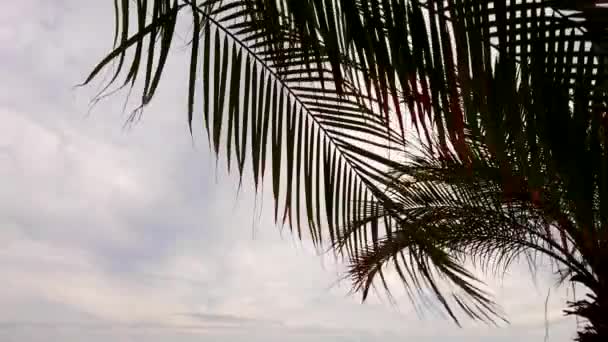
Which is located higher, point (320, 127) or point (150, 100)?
point (320, 127)

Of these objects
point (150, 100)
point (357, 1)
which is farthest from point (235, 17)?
point (357, 1)

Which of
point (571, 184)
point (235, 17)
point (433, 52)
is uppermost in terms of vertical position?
point (235, 17)

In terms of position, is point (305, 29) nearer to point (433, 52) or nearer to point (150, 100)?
point (433, 52)

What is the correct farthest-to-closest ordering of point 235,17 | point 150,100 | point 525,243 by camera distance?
point 525,243 → point 235,17 → point 150,100

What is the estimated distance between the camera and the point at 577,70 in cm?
163

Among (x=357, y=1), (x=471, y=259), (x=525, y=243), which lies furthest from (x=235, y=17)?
(x=471, y=259)

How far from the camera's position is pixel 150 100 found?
162 centimetres

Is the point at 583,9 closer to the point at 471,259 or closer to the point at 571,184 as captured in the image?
the point at 571,184

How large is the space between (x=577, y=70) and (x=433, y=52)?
1.62ft

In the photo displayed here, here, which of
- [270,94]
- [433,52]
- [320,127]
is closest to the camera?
[433,52]

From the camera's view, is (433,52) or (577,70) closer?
(433,52)

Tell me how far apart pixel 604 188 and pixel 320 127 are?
3.94 feet

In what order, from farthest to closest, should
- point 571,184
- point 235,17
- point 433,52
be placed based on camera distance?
point 235,17
point 571,184
point 433,52

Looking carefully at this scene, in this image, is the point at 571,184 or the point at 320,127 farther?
the point at 320,127
